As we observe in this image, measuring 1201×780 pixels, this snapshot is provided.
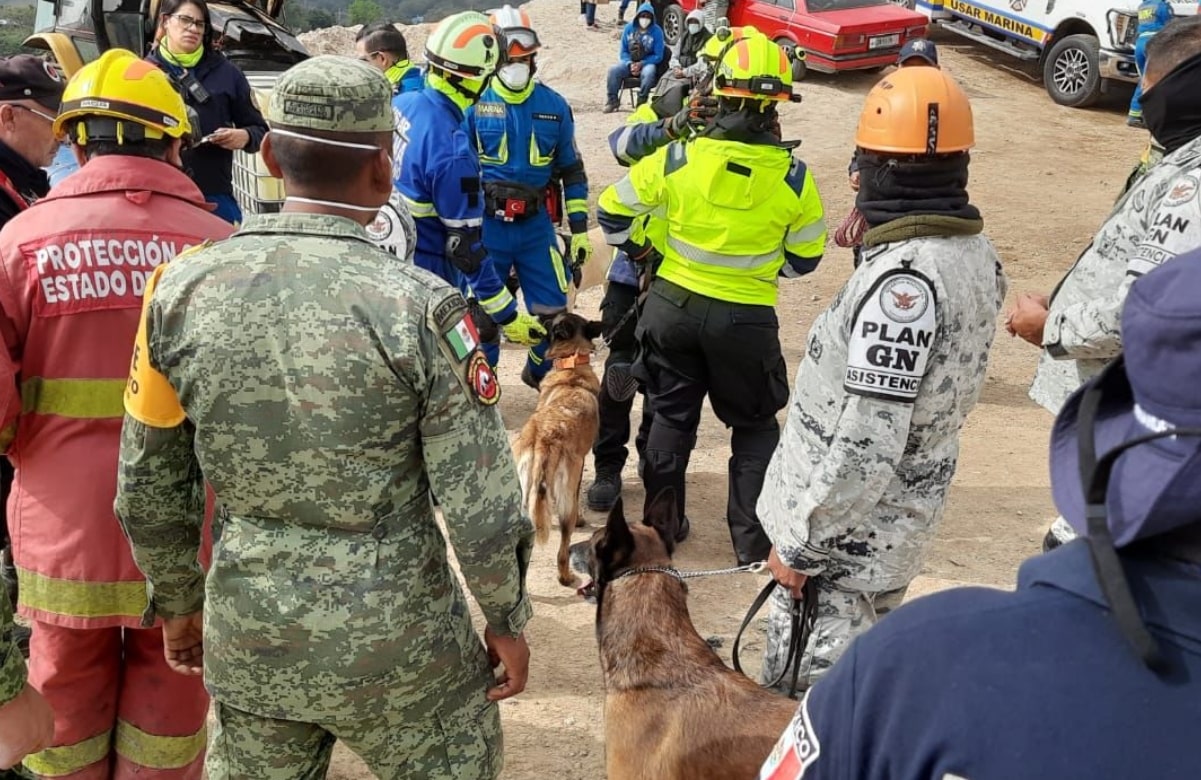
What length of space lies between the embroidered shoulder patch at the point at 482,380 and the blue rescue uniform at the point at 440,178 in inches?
133

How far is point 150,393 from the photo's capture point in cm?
237

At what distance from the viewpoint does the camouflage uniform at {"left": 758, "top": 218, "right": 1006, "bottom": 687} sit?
2863 millimetres

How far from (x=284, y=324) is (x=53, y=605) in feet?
4.59

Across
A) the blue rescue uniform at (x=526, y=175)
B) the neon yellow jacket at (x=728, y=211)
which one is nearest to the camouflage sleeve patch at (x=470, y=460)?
the neon yellow jacket at (x=728, y=211)

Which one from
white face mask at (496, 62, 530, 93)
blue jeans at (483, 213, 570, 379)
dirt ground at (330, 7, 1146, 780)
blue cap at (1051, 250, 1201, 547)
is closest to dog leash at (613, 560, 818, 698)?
dirt ground at (330, 7, 1146, 780)

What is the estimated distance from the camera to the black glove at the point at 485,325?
6.05 meters

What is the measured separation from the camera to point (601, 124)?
644 inches

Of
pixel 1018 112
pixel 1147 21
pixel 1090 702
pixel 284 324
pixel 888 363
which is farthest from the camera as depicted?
pixel 1018 112

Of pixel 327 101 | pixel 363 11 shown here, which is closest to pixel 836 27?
pixel 327 101

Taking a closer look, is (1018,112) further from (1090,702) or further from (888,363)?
(1090,702)

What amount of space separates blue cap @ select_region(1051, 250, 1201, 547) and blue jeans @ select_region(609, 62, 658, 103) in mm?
15714

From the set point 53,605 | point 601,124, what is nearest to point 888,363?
point 53,605

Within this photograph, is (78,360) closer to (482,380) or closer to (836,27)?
(482,380)

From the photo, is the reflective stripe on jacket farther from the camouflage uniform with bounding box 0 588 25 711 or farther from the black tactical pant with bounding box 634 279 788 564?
the black tactical pant with bounding box 634 279 788 564
